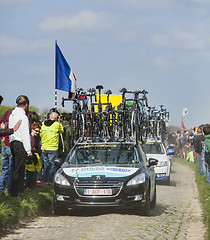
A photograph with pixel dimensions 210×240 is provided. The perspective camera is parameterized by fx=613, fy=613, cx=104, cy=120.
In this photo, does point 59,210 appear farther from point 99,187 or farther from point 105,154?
point 105,154

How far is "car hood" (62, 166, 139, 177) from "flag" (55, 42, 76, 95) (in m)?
7.27

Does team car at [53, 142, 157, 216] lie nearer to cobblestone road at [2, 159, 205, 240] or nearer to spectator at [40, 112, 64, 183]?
cobblestone road at [2, 159, 205, 240]

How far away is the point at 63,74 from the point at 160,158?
14.0 ft

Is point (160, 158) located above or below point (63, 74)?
below

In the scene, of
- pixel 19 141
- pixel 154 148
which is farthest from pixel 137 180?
pixel 154 148

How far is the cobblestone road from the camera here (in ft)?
28.8

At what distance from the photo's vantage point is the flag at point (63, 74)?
730 inches

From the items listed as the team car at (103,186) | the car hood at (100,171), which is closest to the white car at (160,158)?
the team car at (103,186)

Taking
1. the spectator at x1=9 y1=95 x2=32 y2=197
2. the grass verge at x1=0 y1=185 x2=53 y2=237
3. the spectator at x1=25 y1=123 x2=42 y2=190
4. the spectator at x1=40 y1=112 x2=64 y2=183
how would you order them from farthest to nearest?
1. the spectator at x1=40 y1=112 x2=64 y2=183
2. the spectator at x1=25 y1=123 x2=42 y2=190
3. the spectator at x1=9 y1=95 x2=32 y2=197
4. the grass verge at x1=0 y1=185 x2=53 y2=237

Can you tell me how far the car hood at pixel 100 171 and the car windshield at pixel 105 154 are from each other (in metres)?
0.48

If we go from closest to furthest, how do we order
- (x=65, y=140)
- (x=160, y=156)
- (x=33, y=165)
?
1. (x=33, y=165)
2. (x=65, y=140)
3. (x=160, y=156)

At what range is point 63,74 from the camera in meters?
18.8

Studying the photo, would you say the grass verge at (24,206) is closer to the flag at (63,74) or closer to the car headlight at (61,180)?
the car headlight at (61,180)

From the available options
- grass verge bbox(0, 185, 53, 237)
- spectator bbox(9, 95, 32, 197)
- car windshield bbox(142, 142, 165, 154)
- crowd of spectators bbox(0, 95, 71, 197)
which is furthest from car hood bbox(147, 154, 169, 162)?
spectator bbox(9, 95, 32, 197)
